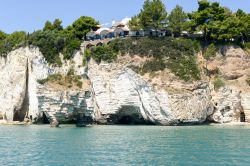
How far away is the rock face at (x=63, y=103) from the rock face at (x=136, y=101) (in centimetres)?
137

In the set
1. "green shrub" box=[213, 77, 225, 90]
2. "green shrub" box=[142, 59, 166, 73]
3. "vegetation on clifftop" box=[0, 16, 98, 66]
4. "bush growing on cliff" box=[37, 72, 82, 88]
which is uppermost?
"vegetation on clifftop" box=[0, 16, 98, 66]

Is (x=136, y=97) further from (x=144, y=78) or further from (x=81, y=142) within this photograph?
(x=81, y=142)

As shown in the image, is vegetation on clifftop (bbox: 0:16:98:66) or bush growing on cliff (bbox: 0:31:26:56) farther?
bush growing on cliff (bbox: 0:31:26:56)

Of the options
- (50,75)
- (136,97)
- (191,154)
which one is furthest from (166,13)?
(191,154)

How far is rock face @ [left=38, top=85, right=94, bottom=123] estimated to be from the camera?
53594mm

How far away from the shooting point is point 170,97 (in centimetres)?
4947

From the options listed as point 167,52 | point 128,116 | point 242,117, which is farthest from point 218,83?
point 128,116

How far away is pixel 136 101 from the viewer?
52.1 metres

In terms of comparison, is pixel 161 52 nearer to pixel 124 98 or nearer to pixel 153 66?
pixel 153 66

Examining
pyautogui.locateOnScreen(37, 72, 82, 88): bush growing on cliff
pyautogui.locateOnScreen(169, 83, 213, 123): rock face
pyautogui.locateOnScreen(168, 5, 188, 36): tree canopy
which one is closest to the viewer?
pyautogui.locateOnScreen(169, 83, 213, 123): rock face

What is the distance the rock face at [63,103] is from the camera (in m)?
53.6

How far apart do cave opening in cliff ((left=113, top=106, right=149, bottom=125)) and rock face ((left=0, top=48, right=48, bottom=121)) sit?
11.5 meters

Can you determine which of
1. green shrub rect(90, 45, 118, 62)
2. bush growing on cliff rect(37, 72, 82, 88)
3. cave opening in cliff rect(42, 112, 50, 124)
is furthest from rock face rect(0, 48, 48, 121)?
green shrub rect(90, 45, 118, 62)

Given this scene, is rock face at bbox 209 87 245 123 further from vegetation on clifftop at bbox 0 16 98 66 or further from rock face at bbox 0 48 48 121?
rock face at bbox 0 48 48 121
